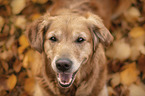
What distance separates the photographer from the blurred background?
3.97m

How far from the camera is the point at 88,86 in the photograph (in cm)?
327

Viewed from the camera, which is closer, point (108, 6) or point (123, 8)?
point (108, 6)

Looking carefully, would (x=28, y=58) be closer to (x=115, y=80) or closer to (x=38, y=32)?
(x=38, y=32)

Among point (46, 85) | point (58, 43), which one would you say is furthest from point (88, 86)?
point (58, 43)

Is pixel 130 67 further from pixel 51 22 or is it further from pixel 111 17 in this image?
pixel 51 22

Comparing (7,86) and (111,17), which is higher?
(111,17)

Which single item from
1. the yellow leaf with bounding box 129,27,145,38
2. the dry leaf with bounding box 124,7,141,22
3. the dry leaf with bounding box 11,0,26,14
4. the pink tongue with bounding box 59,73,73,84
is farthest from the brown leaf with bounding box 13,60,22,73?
the dry leaf with bounding box 124,7,141,22

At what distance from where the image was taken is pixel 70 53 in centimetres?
269

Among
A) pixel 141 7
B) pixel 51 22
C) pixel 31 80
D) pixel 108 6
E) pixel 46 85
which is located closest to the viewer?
pixel 51 22

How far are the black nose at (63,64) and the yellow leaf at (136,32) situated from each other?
239 cm

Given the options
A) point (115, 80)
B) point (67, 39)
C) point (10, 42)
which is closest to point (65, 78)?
point (67, 39)

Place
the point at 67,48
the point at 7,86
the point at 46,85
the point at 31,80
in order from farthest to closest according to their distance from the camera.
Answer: the point at 31,80 → the point at 7,86 → the point at 46,85 → the point at 67,48

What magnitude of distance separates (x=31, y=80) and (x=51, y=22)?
1525 mm

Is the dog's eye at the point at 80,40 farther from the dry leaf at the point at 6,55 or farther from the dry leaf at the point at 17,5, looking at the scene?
the dry leaf at the point at 17,5
